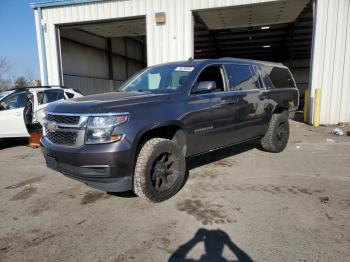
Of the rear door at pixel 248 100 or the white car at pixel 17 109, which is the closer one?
the rear door at pixel 248 100

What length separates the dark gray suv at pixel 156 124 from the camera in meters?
3.30

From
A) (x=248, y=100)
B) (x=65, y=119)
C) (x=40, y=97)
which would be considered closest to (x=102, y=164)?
(x=65, y=119)

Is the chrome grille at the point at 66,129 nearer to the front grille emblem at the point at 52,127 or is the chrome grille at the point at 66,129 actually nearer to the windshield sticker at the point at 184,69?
the front grille emblem at the point at 52,127

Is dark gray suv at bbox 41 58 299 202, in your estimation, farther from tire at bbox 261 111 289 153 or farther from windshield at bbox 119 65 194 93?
tire at bbox 261 111 289 153

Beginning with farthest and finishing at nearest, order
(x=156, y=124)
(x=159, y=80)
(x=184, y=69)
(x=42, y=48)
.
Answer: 1. (x=42, y=48)
2. (x=159, y=80)
3. (x=184, y=69)
4. (x=156, y=124)

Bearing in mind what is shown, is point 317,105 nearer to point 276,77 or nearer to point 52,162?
point 276,77

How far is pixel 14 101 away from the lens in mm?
7898

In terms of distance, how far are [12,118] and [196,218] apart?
20.8 ft

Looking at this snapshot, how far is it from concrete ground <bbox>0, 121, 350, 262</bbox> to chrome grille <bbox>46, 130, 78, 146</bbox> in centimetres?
88

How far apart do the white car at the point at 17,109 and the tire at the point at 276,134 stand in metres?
5.55

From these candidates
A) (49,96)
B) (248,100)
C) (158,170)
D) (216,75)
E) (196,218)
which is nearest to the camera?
(196,218)

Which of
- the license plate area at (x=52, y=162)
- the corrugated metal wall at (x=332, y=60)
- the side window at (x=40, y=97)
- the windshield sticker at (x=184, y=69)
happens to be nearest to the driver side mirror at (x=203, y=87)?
the windshield sticker at (x=184, y=69)

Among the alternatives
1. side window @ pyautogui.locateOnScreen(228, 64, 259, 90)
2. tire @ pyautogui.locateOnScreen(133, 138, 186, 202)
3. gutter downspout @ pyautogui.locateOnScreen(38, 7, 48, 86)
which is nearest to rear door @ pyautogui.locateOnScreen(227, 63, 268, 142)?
side window @ pyautogui.locateOnScreen(228, 64, 259, 90)

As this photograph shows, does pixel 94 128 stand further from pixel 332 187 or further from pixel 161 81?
pixel 332 187
